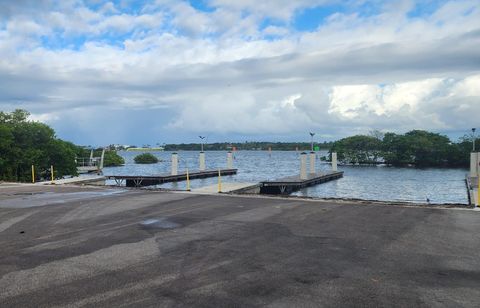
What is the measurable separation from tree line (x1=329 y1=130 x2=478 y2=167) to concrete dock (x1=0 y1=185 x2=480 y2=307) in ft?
304

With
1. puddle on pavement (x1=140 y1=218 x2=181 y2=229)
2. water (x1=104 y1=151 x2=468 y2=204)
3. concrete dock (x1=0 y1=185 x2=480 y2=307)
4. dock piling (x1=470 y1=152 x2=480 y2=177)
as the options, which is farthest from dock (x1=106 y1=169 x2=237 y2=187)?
puddle on pavement (x1=140 y1=218 x2=181 y2=229)

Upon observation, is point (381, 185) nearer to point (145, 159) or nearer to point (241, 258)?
point (241, 258)

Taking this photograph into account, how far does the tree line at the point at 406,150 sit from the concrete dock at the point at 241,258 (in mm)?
92784

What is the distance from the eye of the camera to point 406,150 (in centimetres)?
10144

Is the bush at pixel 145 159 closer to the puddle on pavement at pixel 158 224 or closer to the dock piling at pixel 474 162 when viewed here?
the dock piling at pixel 474 162

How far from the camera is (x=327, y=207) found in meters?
14.0

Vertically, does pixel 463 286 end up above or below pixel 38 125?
below

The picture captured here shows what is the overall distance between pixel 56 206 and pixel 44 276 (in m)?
8.88

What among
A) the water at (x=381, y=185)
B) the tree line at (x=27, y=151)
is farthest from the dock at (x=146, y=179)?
the tree line at (x=27, y=151)

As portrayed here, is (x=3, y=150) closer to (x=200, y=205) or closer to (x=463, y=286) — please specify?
(x=200, y=205)

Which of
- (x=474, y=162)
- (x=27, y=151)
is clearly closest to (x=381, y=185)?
(x=474, y=162)

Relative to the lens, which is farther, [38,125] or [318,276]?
[38,125]

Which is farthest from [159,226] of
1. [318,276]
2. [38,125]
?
[38,125]

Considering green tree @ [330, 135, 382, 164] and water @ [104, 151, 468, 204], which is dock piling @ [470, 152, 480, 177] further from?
green tree @ [330, 135, 382, 164]
